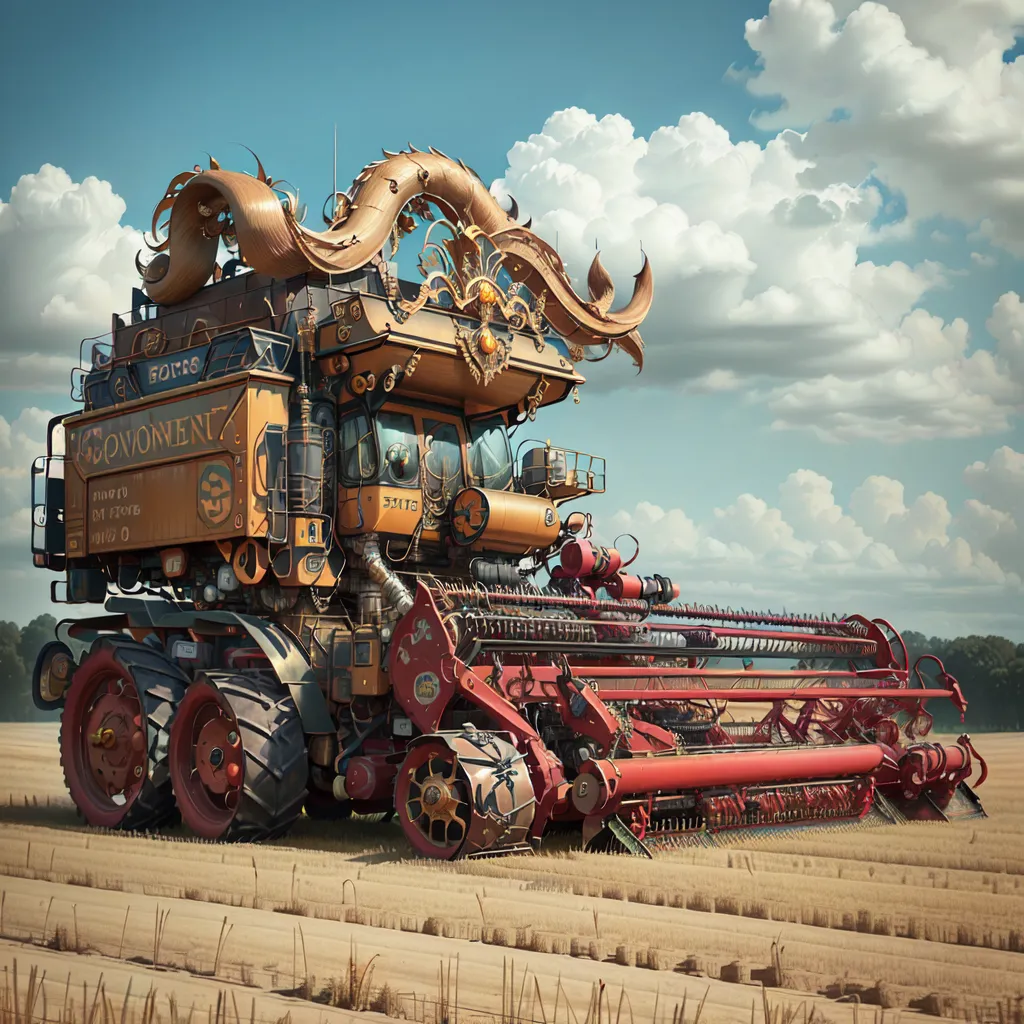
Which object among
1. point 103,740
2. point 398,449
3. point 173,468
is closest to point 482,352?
point 398,449

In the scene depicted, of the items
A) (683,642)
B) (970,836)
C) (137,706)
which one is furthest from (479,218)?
(970,836)

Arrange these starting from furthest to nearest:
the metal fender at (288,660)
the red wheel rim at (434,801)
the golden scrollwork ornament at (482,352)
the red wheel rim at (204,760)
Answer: the golden scrollwork ornament at (482,352) < the metal fender at (288,660) < the red wheel rim at (204,760) < the red wheel rim at (434,801)

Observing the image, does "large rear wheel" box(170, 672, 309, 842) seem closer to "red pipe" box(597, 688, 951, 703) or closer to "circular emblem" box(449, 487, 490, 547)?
"circular emblem" box(449, 487, 490, 547)

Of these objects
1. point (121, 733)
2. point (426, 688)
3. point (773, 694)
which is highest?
point (426, 688)

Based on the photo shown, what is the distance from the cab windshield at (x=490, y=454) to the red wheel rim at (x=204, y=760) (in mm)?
4291

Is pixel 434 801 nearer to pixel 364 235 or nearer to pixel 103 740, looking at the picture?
pixel 103 740

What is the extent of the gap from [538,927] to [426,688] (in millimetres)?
4541

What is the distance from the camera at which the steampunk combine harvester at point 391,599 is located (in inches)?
516

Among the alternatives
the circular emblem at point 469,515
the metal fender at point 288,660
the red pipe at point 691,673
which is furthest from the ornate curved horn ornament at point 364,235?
the red pipe at point 691,673

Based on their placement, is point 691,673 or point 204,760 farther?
point 204,760

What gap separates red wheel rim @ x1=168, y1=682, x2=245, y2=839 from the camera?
13977 mm

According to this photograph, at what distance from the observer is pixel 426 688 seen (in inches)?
515

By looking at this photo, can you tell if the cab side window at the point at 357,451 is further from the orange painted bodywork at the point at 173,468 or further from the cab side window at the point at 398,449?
the orange painted bodywork at the point at 173,468

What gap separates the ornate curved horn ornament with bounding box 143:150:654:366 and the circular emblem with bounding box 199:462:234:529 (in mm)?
2233
